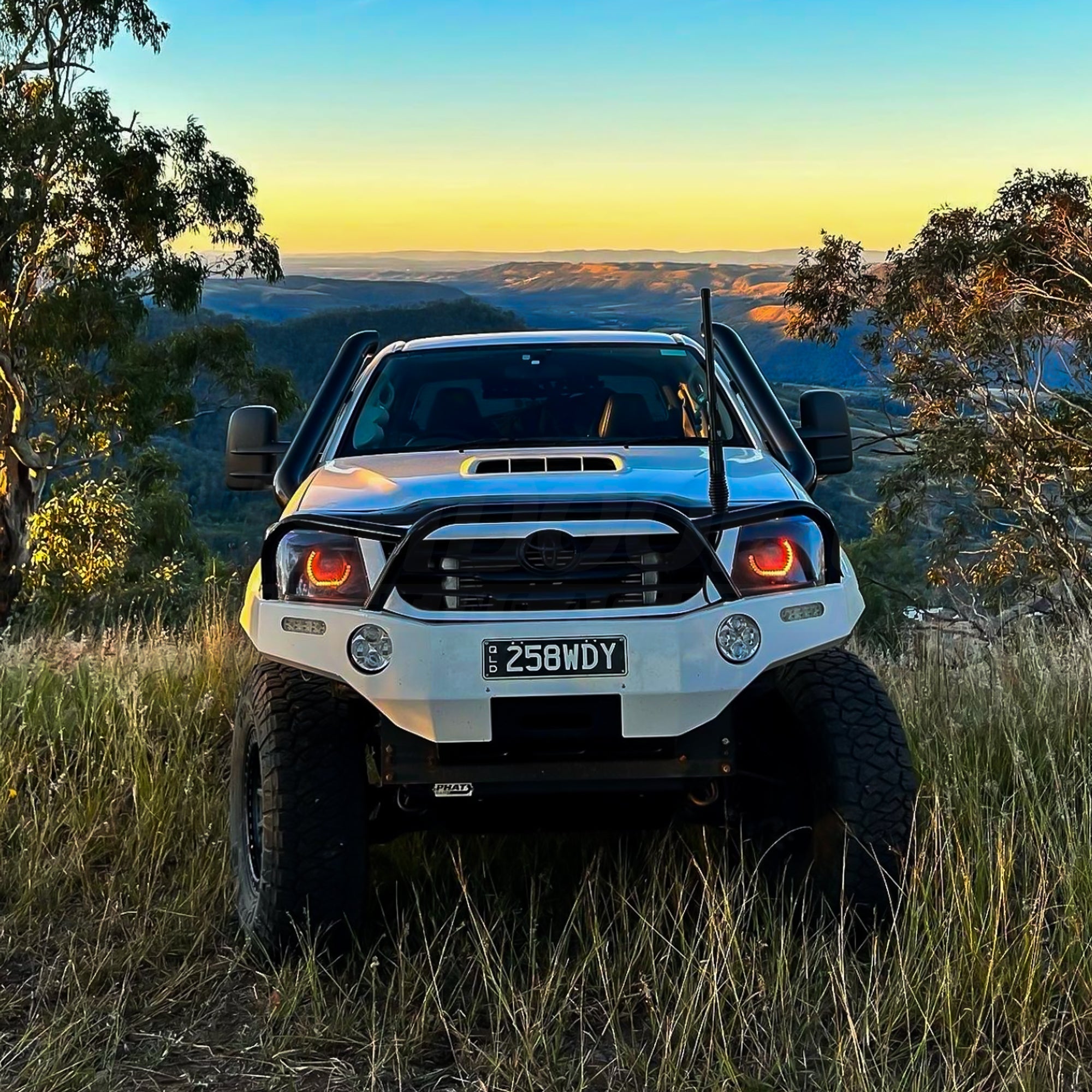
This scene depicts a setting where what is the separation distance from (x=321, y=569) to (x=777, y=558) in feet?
3.83

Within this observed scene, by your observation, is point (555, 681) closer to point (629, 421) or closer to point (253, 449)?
point (629, 421)

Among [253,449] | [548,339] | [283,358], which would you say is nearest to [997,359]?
[548,339]

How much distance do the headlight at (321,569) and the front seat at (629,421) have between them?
1495mm

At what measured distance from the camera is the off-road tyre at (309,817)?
3.39 meters

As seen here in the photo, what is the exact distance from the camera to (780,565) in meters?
3.50

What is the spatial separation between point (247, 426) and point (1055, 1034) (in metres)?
3.21

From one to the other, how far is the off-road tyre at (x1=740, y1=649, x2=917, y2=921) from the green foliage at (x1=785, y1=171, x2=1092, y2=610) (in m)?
13.8

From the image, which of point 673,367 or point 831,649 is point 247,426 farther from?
point 831,649

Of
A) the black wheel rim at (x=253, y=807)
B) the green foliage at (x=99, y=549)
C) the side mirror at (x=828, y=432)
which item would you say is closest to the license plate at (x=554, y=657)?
the black wheel rim at (x=253, y=807)

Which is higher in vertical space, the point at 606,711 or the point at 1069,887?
the point at 606,711

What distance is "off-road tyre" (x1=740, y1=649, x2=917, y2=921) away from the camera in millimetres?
3414

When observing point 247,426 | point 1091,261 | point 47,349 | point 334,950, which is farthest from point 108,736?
point 47,349

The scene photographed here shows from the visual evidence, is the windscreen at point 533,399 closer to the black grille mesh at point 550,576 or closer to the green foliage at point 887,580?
the black grille mesh at point 550,576

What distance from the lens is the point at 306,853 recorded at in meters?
3.38
